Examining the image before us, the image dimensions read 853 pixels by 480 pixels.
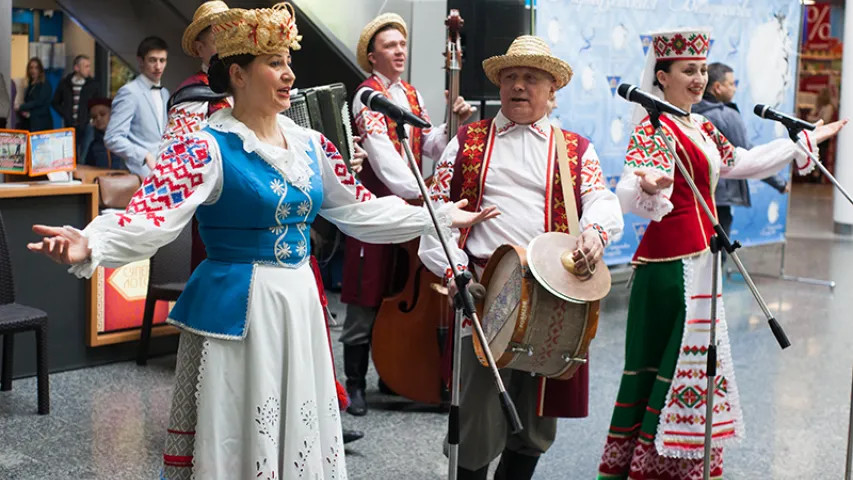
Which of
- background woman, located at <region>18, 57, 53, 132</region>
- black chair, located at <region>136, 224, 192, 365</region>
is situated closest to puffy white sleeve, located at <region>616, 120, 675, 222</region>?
black chair, located at <region>136, 224, 192, 365</region>

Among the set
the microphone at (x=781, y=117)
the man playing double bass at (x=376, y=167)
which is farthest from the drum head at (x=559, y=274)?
the man playing double bass at (x=376, y=167)

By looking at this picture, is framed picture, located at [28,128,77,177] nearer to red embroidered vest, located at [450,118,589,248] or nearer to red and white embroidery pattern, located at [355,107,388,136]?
red and white embroidery pattern, located at [355,107,388,136]

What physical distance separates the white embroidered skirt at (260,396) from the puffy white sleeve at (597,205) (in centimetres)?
97

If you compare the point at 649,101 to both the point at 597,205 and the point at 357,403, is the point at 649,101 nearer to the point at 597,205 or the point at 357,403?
the point at 597,205

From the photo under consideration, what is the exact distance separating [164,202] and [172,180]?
0.19 ft

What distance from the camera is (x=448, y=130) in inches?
188

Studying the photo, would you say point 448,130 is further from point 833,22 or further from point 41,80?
point 833,22

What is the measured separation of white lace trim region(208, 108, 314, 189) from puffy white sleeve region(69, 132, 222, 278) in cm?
7

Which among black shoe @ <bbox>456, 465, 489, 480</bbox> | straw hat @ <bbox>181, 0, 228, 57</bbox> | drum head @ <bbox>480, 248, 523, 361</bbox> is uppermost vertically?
straw hat @ <bbox>181, 0, 228, 57</bbox>

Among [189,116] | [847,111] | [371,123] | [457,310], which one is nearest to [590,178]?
[457,310]

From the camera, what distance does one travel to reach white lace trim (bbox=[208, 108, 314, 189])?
2801 millimetres

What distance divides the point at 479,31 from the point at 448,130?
1486 millimetres

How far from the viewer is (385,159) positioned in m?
4.82

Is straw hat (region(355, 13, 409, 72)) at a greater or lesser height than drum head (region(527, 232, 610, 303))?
greater
